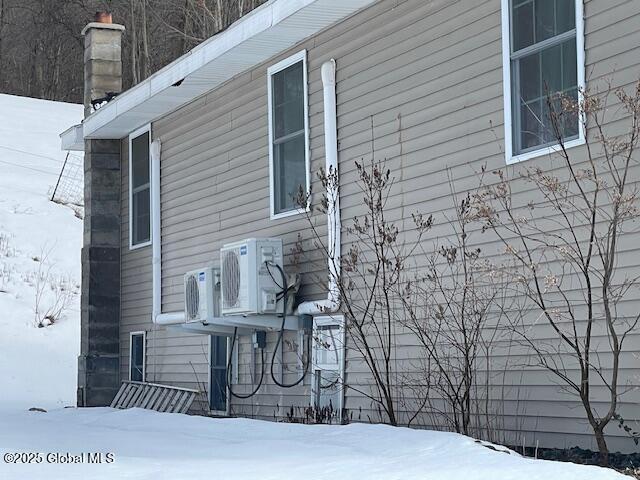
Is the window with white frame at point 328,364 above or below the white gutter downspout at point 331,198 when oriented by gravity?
below

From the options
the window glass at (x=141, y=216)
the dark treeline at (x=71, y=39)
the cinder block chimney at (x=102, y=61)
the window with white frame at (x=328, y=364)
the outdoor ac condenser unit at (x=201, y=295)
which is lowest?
the window with white frame at (x=328, y=364)

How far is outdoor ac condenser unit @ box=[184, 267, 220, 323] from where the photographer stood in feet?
37.5

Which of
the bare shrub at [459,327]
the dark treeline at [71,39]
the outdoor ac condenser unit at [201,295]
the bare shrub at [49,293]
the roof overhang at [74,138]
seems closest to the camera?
the bare shrub at [459,327]

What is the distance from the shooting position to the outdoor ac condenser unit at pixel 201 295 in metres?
11.4

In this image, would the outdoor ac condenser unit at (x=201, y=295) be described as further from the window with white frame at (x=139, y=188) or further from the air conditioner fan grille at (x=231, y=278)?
the window with white frame at (x=139, y=188)

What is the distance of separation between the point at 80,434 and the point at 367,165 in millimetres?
3170

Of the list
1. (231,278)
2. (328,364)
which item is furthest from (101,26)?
(328,364)

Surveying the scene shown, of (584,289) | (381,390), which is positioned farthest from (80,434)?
(584,289)

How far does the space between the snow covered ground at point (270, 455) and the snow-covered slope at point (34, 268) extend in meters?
8.24

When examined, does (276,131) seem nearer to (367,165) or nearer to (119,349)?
(367,165)

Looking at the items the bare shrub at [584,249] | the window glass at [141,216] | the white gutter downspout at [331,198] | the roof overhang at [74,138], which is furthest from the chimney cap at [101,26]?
the bare shrub at [584,249]

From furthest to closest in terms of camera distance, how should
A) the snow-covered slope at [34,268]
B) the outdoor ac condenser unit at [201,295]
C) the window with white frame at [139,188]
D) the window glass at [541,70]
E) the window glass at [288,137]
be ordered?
the snow-covered slope at [34,268], the window with white frame at [139,188], the outdoor ac condenser unit at [201,295], the window glass at [288,137], the window glass at [541,70]

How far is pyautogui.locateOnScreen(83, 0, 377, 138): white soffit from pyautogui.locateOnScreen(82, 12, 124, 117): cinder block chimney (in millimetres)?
670

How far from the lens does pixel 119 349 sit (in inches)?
597
